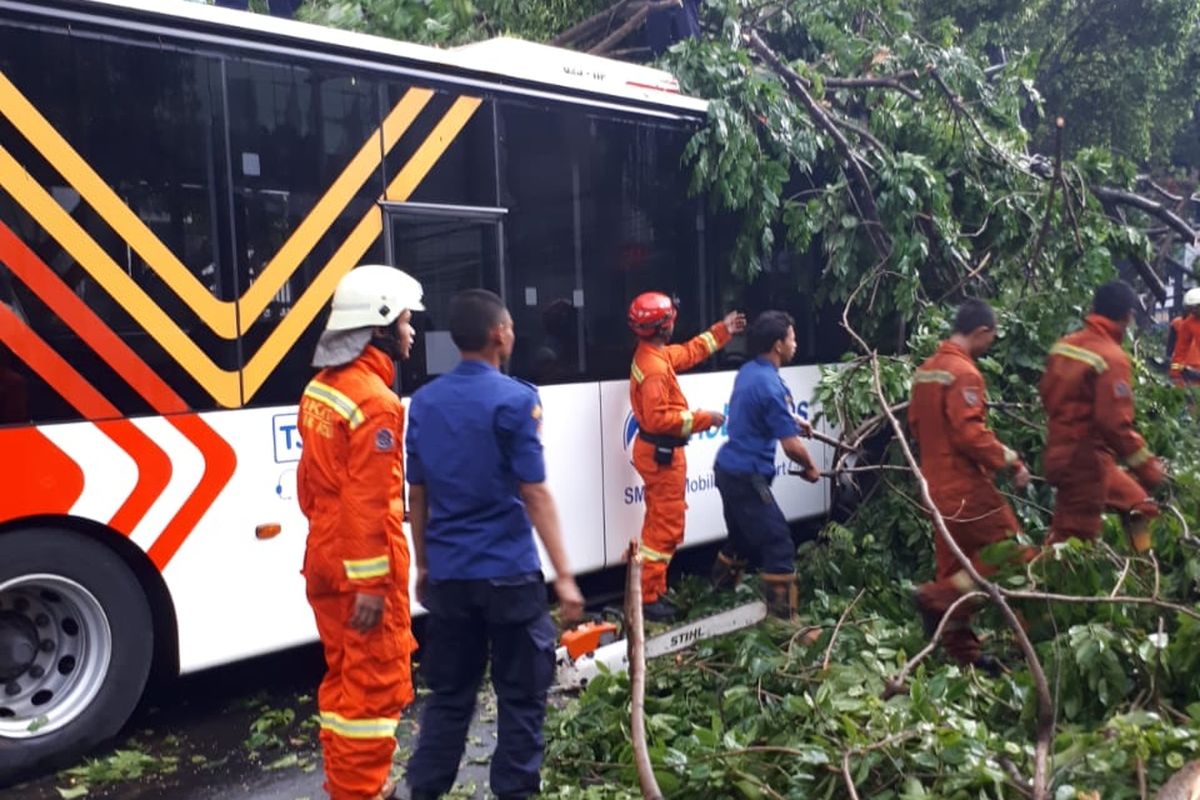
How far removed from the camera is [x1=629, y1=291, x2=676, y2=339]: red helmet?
6.64 metres

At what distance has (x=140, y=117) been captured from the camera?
492 cm

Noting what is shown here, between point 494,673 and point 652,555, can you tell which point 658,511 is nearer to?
point 652,555

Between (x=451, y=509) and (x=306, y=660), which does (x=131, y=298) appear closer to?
(x=451, y=509)

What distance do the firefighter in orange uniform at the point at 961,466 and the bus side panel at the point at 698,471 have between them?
202 cm

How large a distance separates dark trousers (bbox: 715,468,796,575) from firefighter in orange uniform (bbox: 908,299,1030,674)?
102cm

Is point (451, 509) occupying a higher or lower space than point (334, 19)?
lower

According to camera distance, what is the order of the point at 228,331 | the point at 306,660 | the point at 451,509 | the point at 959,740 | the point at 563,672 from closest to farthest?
the point at 959,740, the point at 451,509, the point at 563,672, the point at 228,331, the point at 306,660

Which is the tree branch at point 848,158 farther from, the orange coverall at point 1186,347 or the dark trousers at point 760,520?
the orange coverall at point 1186,347

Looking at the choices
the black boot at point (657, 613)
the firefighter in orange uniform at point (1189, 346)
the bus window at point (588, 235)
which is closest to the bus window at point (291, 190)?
the bus window at point (588, 235)

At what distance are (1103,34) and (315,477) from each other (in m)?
15.7

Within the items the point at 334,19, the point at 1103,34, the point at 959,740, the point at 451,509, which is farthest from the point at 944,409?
the point at 1103,34

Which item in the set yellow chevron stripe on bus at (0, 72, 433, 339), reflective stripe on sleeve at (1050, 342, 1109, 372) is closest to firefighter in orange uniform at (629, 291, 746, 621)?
yellow chevron stripe on bus at (0, 72, 433, 339)

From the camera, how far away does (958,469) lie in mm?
5383

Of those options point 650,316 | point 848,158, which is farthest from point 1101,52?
point 650,316
